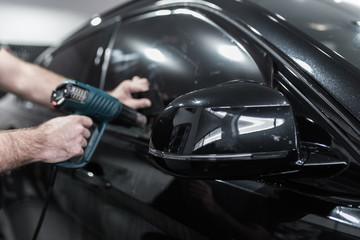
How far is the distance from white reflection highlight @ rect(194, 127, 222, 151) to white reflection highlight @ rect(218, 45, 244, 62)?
0.38m

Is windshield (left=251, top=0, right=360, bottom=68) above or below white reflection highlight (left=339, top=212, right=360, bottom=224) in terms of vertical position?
above

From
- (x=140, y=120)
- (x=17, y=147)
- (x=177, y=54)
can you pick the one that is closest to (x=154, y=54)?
(x=177, y=54)

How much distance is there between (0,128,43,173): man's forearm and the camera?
108 cm

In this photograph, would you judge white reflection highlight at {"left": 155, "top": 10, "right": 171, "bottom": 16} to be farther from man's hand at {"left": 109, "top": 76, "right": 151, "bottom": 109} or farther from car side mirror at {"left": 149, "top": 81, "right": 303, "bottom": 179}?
car side mirror at {"left": 149, "top": 81, "right": 303, "bottom": 179}

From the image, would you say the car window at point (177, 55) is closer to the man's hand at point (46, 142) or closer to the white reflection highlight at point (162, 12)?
the white reflection highlight at point (162, 12)

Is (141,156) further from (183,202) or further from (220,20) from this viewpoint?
(220,20)

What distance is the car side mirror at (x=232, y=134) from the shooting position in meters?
0.67

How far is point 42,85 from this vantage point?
1.72m

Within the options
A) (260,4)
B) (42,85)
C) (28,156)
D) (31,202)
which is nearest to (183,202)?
(28,156)

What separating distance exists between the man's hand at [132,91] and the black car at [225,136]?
0.09ft

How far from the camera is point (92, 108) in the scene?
120 cm

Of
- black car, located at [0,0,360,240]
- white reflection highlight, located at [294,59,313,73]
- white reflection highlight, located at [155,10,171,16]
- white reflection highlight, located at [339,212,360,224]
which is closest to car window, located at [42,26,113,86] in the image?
black car, located at [0,0,360,240]

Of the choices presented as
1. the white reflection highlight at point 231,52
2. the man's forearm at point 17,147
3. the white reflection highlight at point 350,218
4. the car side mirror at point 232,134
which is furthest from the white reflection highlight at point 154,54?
the white reflection highlight at point 350,218

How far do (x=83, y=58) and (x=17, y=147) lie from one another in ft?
2.53
